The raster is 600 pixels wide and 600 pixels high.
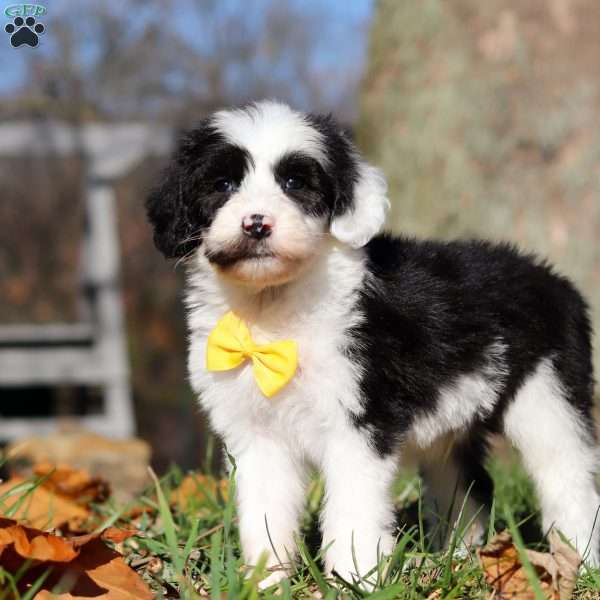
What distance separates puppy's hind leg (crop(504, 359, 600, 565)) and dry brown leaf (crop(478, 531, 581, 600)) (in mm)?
825

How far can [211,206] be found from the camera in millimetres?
3590

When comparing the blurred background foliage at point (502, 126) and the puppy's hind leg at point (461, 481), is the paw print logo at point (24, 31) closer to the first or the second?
the puppy's hind leg at point (461, 481)

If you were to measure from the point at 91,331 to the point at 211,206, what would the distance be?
824cm

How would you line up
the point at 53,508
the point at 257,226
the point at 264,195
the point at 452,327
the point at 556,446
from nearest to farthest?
the point at 257,226 → the point at 264,195 → the point at 452,327 → the point at 556,446 → the point at 53,508

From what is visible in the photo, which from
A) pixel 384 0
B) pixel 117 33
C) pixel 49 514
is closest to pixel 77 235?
pixel 117 33

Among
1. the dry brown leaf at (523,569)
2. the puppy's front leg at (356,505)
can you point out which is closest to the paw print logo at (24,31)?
the puppy's front leg at (356,505)

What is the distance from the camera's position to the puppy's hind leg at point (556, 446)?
160 inches

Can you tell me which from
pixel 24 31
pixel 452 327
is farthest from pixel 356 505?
pixel 24 31

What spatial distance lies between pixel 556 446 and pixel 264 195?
1.71 meters

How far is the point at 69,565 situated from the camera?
2.99 m

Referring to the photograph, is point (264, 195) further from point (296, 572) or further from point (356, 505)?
point (296, 572)

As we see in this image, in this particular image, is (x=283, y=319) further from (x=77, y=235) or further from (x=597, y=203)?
(x=77, y=235)

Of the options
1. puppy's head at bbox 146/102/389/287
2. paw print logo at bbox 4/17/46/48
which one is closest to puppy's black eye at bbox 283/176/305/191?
puppy's head at bbox 146/102/389/287

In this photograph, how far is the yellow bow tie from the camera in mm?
3527
